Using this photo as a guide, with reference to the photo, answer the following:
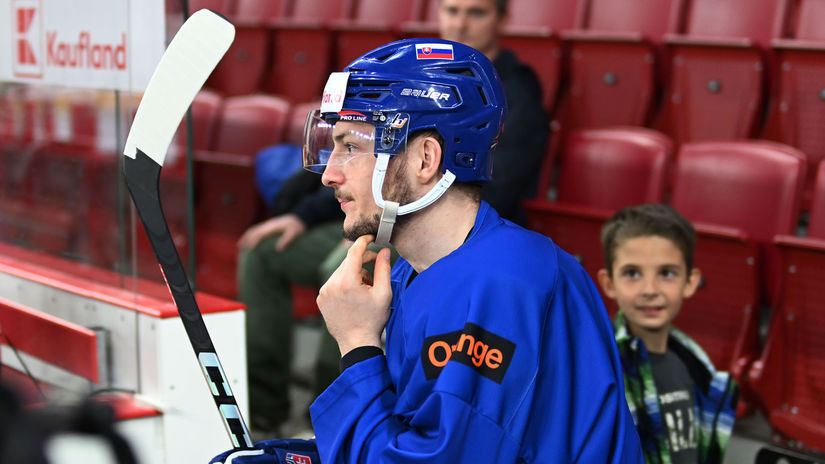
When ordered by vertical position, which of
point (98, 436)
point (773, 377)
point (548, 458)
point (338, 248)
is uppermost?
point (98, 436)

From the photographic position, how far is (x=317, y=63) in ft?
18.4

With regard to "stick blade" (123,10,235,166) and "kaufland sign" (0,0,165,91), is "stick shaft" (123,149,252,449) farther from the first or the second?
"kaufland sign" (0,0,165,91)

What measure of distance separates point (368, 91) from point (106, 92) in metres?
1.03

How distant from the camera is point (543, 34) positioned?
4469mm

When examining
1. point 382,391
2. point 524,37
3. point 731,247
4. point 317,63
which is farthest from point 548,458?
point 317,63

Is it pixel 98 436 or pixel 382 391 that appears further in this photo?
pixel 382 391

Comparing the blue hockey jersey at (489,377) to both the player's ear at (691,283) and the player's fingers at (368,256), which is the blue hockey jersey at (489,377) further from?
the player's ear at (691,283)

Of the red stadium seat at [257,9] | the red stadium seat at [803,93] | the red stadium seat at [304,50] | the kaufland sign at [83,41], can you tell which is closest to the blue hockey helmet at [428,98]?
the kaufland sign at [83,41]

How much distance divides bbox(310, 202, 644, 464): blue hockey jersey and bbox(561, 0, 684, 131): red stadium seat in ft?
9.96

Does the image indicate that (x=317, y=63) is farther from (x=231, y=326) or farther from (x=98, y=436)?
(x=98, y=436)

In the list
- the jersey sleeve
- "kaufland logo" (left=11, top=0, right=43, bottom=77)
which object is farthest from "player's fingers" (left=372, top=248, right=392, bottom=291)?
"kaufland logo" (left=11, top=0, right=43, bottom=77)

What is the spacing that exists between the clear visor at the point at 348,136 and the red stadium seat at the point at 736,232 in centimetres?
186

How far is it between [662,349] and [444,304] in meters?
1.26

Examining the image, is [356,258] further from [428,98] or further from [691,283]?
[691,283]
